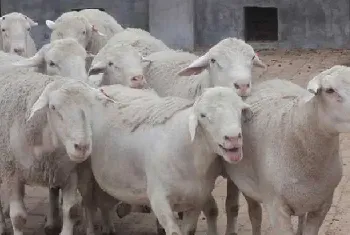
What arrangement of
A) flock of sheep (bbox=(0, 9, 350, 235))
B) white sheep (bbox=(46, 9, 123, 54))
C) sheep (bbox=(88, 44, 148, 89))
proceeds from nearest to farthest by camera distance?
flock of sheep (bbox=(0, 9, 350, 235)), sheep (bbox=(88, 44, 148, 89)), white sheep (bbox=(46, 9, 123, 54))

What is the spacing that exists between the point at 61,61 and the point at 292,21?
961cm

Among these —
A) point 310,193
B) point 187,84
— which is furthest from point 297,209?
point 187,84

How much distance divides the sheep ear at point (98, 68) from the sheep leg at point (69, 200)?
107cm

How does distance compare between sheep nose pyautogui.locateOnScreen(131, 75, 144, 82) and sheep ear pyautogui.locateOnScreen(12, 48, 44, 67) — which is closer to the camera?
sheep nose pyautogui.locateOnScreen(131, 75, 144, 82)

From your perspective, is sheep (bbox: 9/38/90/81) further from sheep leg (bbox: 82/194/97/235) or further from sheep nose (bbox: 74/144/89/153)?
sheep nose (bbox: 74/144/89/153)

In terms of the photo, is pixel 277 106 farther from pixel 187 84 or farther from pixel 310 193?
pixel 187 84

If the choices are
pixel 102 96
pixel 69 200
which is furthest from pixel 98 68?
pixel 69 200

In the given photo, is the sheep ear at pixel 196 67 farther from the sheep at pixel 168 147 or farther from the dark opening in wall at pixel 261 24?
the dark opening in wall at pixel 261 24

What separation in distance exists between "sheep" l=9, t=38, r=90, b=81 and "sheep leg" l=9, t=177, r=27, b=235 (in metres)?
0.93

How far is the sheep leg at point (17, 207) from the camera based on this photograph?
545cm

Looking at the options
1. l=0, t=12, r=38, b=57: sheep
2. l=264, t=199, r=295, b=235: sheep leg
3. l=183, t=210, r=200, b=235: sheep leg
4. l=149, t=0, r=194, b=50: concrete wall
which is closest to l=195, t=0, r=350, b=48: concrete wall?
l=149, t=0, r=194, b=50: concrete wall

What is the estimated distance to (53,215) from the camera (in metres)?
6.12

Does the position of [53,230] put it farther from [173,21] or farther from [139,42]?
[173,21]

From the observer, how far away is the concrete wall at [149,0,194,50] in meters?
15.0
